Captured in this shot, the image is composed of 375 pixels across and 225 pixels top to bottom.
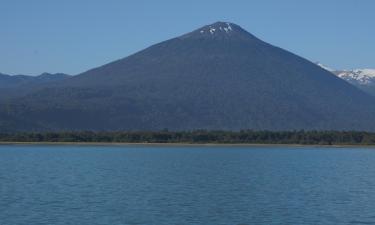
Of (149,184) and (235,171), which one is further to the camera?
(235,171)

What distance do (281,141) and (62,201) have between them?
3666 inches

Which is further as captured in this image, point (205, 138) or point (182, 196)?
point (205, 138)

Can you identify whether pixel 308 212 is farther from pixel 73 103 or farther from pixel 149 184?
pixel 73 103

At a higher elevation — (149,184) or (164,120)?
(164,120)

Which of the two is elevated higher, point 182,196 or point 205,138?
point 205,138

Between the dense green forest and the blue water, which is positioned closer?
the blue water

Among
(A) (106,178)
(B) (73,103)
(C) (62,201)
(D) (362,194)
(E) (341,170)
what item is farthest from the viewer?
(B) (73,103)

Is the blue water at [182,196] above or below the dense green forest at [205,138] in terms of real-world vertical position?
below

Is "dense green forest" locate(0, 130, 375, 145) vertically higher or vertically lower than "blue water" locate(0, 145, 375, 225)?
higher

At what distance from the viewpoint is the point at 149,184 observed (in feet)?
151

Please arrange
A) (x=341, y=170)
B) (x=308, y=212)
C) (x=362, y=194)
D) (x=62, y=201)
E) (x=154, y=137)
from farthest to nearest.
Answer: (x=154, y=137) → (x=341, y=170) → (x=362, y=194) → (x=62, y=201) → (x=308, y=212)

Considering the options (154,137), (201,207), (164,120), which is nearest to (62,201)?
(201,207)

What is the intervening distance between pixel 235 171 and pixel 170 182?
451 inches

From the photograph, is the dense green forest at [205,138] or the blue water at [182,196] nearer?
the blue water at [182,196]
